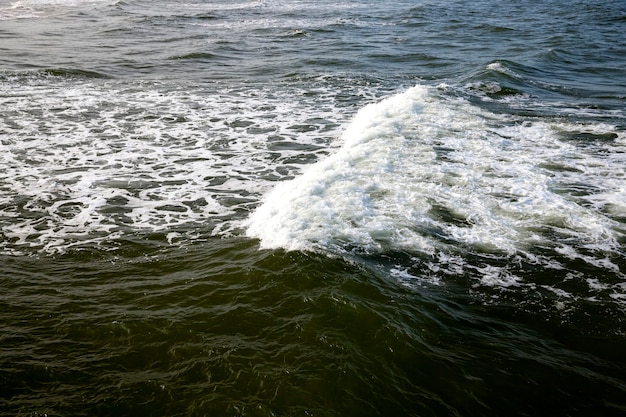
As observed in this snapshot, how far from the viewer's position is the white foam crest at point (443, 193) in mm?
7180

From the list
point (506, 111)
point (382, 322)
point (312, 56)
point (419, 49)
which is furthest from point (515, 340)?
point (419, 49)

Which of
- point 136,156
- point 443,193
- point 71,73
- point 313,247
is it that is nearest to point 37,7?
point 71,73

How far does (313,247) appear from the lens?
269 inches

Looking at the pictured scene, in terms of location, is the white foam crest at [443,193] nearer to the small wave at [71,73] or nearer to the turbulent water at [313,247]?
the turbulent water at [313,247]

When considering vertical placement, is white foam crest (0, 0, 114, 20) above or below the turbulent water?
above

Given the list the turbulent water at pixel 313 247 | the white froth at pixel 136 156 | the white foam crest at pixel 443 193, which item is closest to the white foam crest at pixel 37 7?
the white froth at pixel 136 156

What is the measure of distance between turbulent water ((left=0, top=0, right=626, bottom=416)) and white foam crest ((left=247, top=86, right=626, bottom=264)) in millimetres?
51

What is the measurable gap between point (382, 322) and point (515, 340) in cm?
135

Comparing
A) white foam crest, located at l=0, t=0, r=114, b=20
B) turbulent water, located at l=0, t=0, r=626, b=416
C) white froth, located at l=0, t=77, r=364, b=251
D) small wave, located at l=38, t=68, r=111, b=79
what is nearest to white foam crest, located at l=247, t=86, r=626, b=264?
turbulent water, located at l=0, t=0, r=626, b=416

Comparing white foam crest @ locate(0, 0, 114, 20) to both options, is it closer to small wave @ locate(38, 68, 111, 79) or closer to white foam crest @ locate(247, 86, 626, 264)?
small wave @ locate(38, 68, 111, 79)

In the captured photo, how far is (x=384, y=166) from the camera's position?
31.8 feet

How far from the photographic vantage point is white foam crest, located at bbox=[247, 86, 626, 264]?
7180mm

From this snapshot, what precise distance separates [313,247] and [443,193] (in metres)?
2.96

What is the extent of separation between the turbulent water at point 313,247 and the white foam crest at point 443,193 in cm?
5
